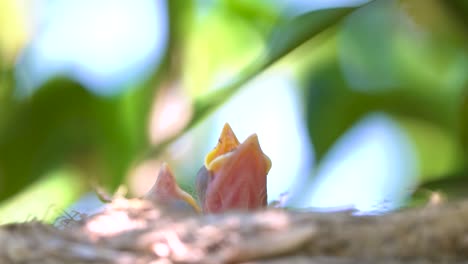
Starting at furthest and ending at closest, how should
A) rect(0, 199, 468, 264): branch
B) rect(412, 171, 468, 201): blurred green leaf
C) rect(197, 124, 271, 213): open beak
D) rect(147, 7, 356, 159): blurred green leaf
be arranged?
rect(147, 7, 356, 159): blurred green leaf → rect(412, 171, 468, 201): blurred green leaf → rect(197, 124, 271, 213): open beak → rect(0, 199, 468, 264): branch

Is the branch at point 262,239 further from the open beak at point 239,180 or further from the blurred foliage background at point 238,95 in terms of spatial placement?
the blurred foliage background at point 238,95

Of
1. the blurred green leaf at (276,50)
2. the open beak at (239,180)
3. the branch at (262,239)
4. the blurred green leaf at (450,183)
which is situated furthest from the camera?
the blurred green leaf at (276,50)

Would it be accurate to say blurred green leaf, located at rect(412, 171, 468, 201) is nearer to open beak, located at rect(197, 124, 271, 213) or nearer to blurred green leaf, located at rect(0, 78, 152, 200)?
blurred green leaf, located at rect(0, 78, 152, 200)

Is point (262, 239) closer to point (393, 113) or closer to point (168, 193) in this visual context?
point (168, 193)

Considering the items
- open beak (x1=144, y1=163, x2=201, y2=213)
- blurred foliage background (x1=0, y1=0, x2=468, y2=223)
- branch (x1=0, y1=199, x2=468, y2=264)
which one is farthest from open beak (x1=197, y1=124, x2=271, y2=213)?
blurred foliage background (x1=0, y1=0, x2=468, y2=223)

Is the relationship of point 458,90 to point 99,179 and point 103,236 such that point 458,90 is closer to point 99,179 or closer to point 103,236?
point 99,179

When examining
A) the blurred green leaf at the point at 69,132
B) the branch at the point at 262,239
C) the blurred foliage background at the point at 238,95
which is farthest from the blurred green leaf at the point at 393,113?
the branch at the point at 262,239
